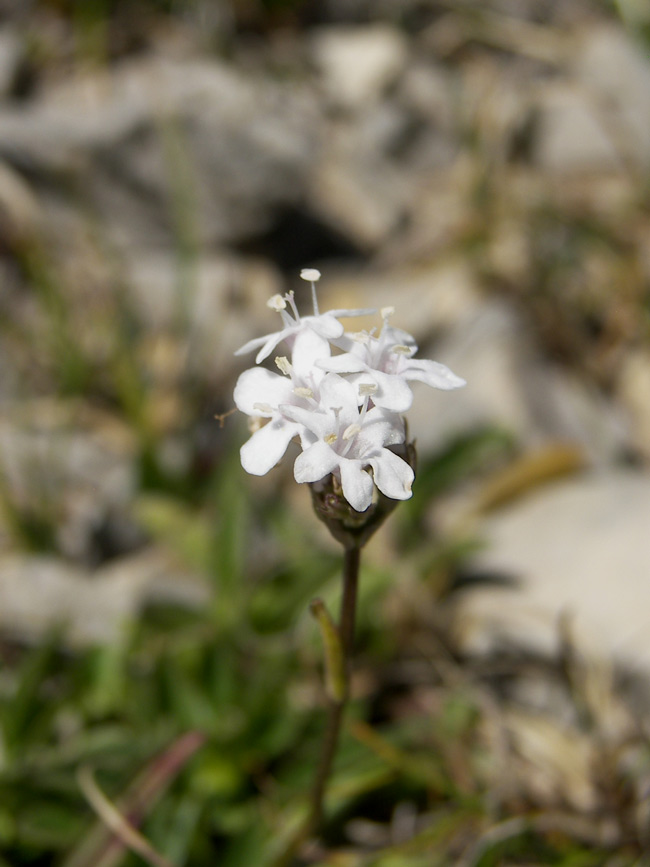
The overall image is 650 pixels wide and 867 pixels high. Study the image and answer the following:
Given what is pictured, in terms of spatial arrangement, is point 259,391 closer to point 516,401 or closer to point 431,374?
point 431,374

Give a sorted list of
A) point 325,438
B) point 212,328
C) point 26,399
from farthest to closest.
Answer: point 212,328 < point 26,399 < point 325,438

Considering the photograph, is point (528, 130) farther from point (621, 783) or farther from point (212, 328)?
point (621, 783)

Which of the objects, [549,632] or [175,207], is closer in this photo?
[549,632]

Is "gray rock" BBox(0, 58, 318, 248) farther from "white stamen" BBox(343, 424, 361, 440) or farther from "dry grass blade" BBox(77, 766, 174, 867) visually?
"white stamen" BBox(343, 424, 361, 440)

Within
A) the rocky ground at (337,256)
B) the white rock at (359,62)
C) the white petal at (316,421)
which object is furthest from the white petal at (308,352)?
the white rock at (359,62)

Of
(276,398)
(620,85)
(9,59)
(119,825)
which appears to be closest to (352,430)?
(276,398)

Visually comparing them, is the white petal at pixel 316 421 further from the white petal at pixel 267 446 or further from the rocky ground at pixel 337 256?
the rocky ground at pixel 337 256

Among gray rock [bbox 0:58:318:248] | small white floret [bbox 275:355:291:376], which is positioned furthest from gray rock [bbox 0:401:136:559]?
small white floret [bbox 275:355:291:376]

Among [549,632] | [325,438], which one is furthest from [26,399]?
[325,438]
